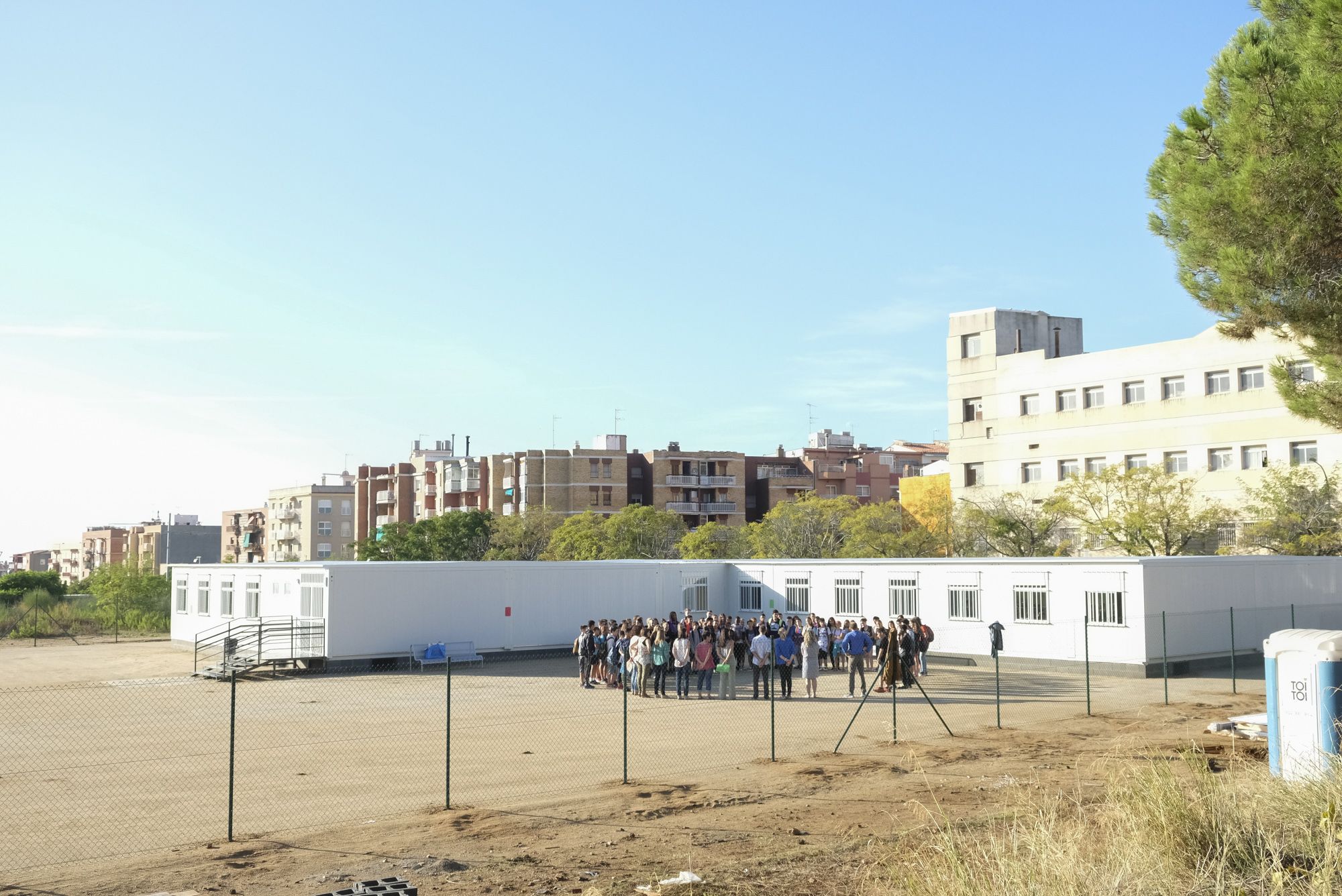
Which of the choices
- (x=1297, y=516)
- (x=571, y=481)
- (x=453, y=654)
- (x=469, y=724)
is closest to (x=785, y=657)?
(x=469, y=724)

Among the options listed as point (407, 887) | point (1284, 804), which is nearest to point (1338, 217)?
point (1284, 804)

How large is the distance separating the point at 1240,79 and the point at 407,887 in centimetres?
1279

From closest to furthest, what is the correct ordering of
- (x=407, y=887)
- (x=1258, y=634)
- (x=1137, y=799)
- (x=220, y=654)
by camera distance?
(x=407, y=887), (x=1137, y=799), (x=1258, y=634), (x=220, y=654)

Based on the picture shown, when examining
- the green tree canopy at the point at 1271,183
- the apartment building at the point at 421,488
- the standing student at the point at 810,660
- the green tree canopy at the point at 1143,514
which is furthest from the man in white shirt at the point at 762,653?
the apartment building at the point at 421,488

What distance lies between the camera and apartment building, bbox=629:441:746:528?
351ft

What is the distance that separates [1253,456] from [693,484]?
5577 centimetres

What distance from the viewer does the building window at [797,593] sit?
126 feet

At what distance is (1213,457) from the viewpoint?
201ft

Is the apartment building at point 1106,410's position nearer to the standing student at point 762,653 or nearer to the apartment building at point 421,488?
the standing student at point 762,653

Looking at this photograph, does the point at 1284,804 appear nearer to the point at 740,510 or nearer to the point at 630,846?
the point at 630,846

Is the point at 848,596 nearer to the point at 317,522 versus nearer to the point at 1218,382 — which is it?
the point at 1218,382

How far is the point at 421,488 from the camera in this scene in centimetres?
12225

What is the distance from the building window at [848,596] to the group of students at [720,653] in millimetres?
7213

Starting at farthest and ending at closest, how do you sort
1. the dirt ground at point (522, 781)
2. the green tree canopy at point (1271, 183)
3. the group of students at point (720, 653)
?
1. the group of students at point (720, 653)
2. the green tree canopy at point (1271, 183)
3. the dirt ground at point (522, 781)
